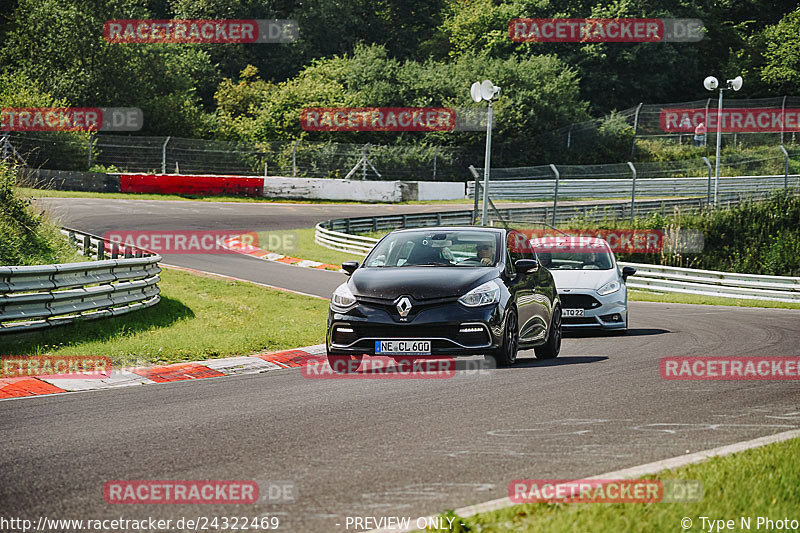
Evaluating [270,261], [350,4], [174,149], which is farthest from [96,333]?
[350,4]

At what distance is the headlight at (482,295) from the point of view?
10.7 m

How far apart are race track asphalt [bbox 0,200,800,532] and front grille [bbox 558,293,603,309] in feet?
10.3

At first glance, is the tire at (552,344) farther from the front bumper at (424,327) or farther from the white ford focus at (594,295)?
the front bumper at (424,327)

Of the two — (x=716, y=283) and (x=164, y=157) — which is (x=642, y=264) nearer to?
(x=716, y=283)

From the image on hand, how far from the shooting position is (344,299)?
1085 centimetres

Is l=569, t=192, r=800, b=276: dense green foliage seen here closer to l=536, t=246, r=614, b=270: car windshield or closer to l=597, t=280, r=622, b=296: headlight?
l=536, t=246, r=614, b=270: car windshield

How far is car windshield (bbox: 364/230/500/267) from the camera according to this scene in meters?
11.7

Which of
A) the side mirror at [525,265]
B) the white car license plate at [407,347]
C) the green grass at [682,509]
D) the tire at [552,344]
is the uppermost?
the side mirror at [525,265]

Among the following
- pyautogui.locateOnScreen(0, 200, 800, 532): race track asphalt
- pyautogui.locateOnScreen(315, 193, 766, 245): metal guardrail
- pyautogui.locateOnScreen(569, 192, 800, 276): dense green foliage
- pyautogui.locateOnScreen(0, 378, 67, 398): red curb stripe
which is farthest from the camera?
pyautogui.locateOnScreen(315, 193, 766, 245): metal guardrail

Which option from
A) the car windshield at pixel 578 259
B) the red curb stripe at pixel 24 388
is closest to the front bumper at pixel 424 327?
the red curb stripe at pixel 24 388

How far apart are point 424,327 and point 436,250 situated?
1.65 metres

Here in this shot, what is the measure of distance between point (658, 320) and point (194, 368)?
10280mm

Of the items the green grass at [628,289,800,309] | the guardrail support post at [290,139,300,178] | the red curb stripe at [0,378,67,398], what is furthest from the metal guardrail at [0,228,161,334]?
the guardrail support post at [290,139,300,178]

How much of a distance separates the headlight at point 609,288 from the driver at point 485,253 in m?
4.11
